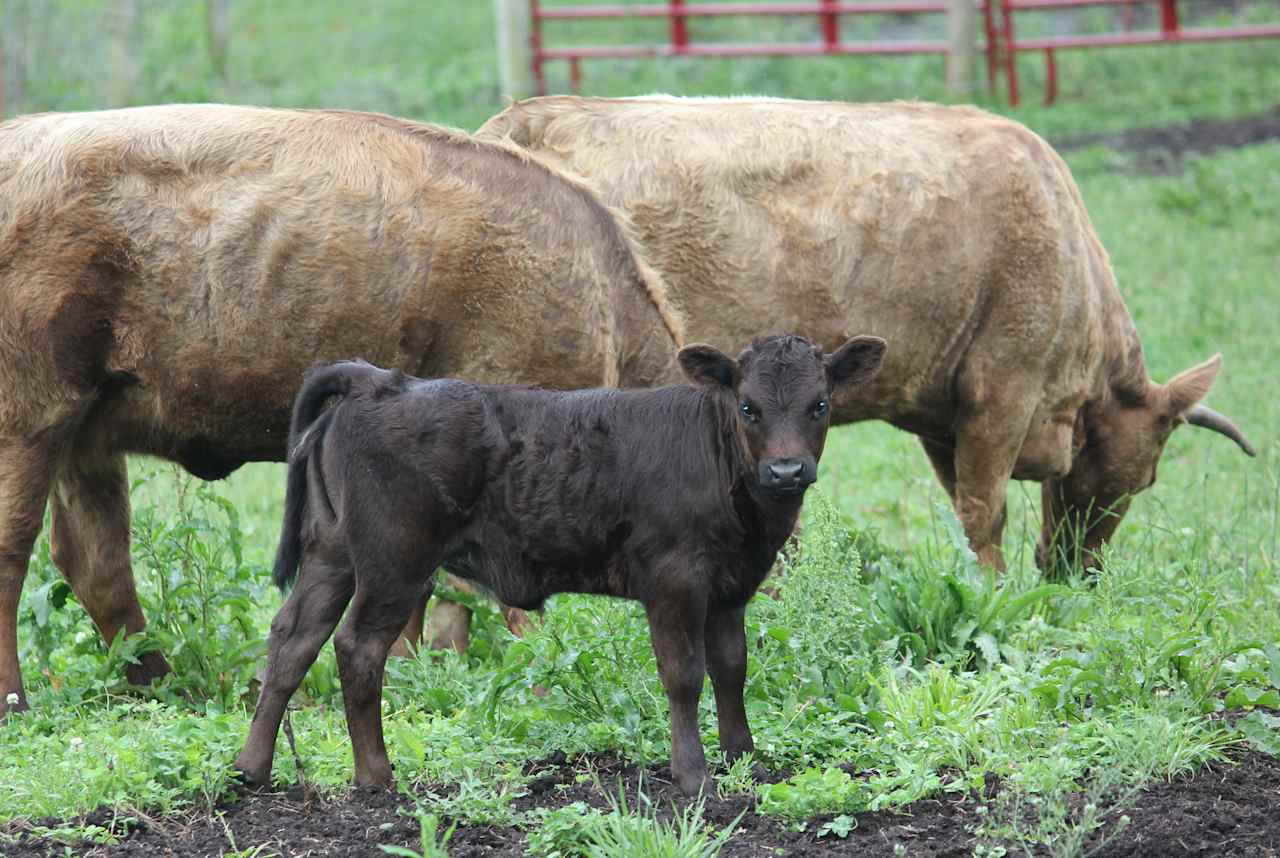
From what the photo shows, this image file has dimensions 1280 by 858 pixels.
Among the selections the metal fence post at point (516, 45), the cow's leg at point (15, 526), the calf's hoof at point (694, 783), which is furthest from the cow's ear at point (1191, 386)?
the metal fence post at point (516, 45)

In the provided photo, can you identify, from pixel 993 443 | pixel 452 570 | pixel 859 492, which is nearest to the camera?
pixel 452 570

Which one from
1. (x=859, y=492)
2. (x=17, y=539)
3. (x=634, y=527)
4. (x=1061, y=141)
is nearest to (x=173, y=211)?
(x=17, y=539)

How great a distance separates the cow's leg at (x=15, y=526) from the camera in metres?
6.18

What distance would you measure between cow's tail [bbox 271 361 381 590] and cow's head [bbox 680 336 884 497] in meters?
1.09

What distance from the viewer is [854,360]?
206 inches

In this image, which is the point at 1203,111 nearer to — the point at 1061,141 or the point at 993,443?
the point at 1061,141

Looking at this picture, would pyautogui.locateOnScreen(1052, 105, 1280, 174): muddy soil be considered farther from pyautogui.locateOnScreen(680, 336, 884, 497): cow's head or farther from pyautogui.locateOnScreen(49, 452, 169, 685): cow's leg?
pyautogui.locateOnScreen(680, 336, 884, 497): cow's head

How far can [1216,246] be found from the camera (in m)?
15.0

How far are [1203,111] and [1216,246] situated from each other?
5.77 meters

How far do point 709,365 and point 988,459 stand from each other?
342cm

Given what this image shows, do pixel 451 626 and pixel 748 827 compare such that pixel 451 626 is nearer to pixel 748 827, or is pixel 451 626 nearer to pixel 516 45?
pixel 748 827

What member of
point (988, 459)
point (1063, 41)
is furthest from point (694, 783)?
point (1063, 41)

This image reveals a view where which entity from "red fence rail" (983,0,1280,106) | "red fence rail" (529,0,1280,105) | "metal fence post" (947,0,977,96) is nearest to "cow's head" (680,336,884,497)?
"red fence rail" (529,0,1280,105)

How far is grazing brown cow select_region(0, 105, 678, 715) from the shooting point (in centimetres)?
618
